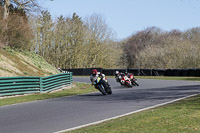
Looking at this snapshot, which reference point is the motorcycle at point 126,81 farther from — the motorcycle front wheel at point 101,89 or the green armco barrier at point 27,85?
the motorcycle front wheel at point 101,89

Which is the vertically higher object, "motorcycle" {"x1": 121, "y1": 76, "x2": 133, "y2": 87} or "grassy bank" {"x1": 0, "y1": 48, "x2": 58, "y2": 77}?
"grassy bank" {"x1": 0, "y1": 48, "x2": 58, "y2": 77}

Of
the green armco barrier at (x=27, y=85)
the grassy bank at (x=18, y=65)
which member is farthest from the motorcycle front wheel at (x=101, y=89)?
the grassy bank at (x=18, y=65)

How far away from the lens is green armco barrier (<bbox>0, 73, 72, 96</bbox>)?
1647cm

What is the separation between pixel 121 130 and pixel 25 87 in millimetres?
12130

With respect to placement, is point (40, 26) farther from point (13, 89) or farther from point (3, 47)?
point (13, 89)

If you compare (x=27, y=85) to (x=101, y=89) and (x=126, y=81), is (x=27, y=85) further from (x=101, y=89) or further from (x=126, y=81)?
(x=126, y=81)

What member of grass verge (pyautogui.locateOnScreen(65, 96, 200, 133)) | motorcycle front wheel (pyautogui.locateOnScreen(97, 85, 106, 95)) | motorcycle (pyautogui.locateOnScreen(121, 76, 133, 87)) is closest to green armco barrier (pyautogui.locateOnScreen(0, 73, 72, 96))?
motorcycle front wheel (pyautogui.locateOnScreen(97, 85, 106, 95))

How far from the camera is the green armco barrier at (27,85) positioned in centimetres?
1647

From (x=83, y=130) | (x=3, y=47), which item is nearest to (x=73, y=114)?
(x=83, y=130)

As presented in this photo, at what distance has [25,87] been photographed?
58.2 feet

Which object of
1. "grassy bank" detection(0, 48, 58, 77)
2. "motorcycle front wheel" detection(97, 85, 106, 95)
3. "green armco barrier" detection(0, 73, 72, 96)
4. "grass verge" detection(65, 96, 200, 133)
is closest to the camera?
"grass verge" detection(65, 96, 200, 133)

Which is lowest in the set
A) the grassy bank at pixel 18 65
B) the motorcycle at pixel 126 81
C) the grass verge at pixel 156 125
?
the grass verge at pixel 156 125

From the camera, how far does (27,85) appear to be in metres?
17.8

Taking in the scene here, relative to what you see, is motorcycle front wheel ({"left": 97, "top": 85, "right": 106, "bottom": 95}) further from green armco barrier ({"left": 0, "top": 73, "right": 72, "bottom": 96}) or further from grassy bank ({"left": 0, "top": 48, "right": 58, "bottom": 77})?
grassy bank ({"left": 0, "top": 48, "right": 58, "bottom": 77})
